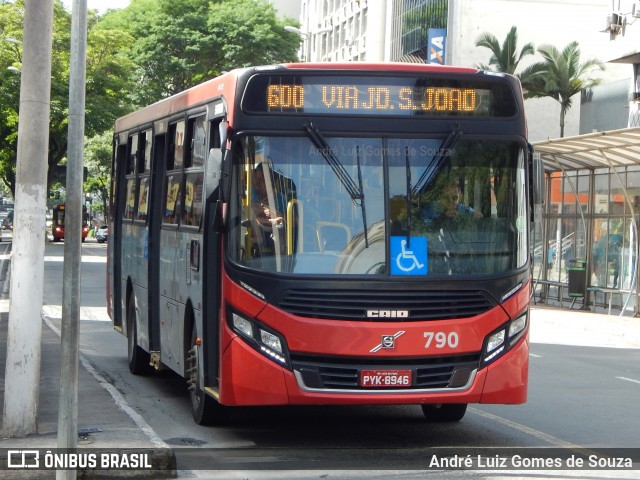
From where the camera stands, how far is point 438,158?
925cm

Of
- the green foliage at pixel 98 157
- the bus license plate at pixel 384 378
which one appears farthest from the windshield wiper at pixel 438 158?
the green foliage at pixel 98 157

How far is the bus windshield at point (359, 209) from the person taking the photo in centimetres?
902

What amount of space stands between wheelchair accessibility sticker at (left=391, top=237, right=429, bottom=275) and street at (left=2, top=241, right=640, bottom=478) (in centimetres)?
134

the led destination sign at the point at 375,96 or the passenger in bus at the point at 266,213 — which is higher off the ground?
the led destination sign at the point at 375,96

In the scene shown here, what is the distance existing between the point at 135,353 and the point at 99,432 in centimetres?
496

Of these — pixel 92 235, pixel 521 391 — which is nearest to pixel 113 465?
pixel 521 391

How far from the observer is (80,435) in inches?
348

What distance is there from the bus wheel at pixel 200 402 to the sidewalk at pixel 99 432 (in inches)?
21.0

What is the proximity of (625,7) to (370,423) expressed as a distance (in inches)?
1051

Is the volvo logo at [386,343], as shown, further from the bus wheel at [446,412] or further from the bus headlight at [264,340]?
the bus wheel at [446,412]

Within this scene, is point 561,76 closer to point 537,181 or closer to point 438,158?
point 537,181

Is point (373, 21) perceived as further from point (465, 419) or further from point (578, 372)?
point (465, 419)

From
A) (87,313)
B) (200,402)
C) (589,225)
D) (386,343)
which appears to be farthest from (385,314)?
(589,225)

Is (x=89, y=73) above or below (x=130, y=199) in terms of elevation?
above
